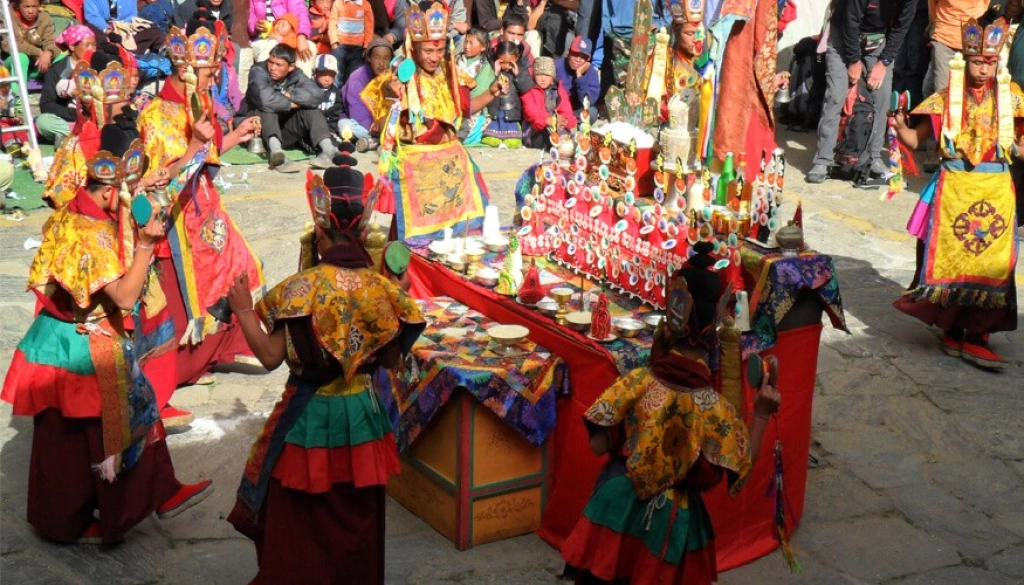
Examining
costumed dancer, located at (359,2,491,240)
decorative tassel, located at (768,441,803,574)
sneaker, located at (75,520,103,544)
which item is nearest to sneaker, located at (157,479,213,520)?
sneaker, located at (75,520,103,544)

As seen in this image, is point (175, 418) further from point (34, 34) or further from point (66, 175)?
point (34, 34)

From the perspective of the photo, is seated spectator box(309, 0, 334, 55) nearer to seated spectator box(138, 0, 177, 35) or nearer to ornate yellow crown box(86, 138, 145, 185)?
seated spectator box(138, 0, 177, 35)

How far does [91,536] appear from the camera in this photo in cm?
528

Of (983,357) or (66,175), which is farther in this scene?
(983,357)

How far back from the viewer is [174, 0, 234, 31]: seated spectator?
12.5m

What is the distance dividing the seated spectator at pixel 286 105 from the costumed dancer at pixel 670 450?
26.1 ft

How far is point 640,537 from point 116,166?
8.42 feet

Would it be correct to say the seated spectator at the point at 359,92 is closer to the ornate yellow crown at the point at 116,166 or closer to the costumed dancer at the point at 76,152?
the costumed dancer at the point at 76,152

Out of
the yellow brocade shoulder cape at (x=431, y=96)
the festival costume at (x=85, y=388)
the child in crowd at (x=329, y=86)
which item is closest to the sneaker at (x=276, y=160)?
the child in crowd at (x=329, y=86)

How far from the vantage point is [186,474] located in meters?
6.02

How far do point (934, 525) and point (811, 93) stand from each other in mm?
8431

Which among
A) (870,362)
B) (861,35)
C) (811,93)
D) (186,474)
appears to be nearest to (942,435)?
(870,362)

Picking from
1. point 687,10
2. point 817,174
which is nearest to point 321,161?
point 817,174

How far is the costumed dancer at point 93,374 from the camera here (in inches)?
190
